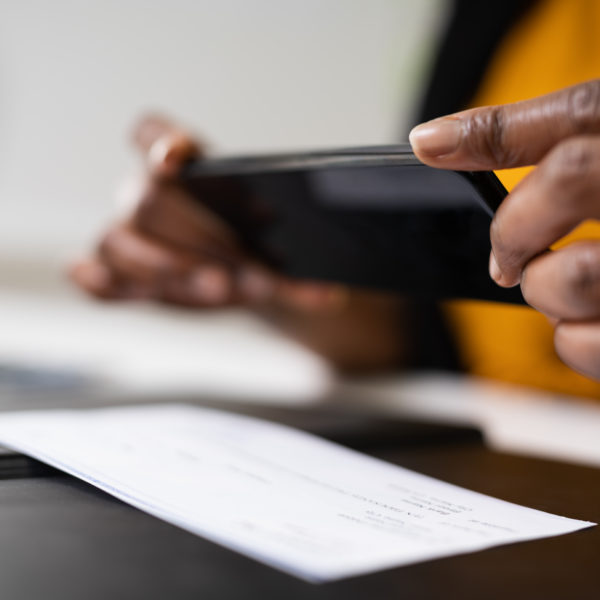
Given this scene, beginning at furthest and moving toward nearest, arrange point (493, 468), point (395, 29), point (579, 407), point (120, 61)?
1. point (395, 29)
2. point (120, 61)
3. point (579, 407)
4. point (493, 468)

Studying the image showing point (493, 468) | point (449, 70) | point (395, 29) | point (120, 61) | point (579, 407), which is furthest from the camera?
point (395, 29)

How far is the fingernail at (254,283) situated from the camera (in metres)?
0.83

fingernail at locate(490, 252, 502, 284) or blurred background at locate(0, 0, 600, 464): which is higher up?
blurred background at locate(0, 0, 600, 464)

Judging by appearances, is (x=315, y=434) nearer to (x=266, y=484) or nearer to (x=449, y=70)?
(x=266, y=484)

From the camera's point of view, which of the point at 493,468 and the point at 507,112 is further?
the point at 493,468

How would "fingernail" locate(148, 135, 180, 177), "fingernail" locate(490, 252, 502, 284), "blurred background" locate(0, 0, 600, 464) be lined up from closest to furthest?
"fingernail" locate(490, 252, 502, 284) → "fingernail" locate(148, 135, 180, 177) → "blurred background" locate(0, 0, 600, 464)

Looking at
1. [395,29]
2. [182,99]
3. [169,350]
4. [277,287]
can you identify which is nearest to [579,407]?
[277,287]

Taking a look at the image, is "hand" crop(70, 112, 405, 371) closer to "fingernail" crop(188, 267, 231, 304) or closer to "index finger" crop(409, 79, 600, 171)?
"fingernail" crop(188, 267, 231, 304)

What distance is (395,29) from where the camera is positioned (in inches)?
64.9

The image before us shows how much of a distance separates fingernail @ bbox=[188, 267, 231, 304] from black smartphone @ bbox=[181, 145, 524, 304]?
0.37 ft

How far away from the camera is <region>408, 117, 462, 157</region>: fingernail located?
0.32m

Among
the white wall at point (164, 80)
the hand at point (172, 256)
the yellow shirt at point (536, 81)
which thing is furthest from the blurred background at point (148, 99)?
the hand at point (172, 256)

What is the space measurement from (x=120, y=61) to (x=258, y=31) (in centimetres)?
29

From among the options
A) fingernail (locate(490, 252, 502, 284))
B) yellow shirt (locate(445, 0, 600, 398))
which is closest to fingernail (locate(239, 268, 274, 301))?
yellow shirt (locate(445, 0, 600, 398))
